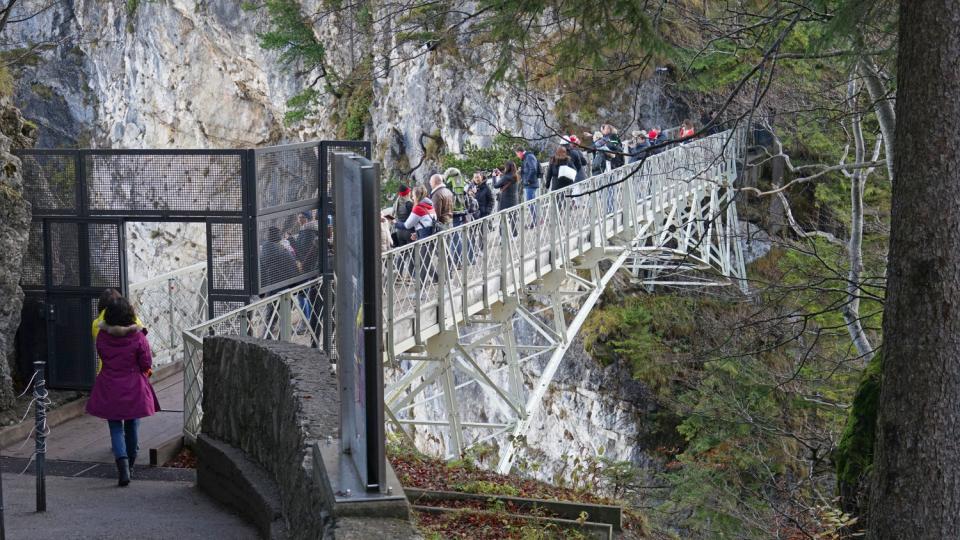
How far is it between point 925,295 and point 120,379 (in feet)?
17.7

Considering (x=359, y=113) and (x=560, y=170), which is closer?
(x=560, y=170)

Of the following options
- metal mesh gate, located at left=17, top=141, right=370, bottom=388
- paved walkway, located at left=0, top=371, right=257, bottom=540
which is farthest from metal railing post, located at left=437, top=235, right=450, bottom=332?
paved walkway, located at left=0, top=371, right=257, bottom=540

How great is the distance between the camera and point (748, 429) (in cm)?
1483

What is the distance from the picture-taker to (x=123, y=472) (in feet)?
24.3

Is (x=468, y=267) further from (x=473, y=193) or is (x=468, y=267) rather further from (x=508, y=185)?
(x=473, y=193)

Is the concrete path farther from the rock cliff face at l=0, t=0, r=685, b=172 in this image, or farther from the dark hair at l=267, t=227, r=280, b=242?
the rock cliff face at l=0, t=0, r=685, b=172

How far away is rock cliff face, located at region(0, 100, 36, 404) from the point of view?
9805mm

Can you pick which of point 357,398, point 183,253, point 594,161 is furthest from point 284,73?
point 357,398

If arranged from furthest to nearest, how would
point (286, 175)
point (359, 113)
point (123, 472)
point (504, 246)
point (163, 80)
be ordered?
point (163, 80) → point (359, 113) → point (504, 246) → point (286, 175) → point (123, 472)

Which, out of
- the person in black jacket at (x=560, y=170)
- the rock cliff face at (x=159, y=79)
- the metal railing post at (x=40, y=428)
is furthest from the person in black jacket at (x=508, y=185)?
the rock cliff face at (x=159, y=79)

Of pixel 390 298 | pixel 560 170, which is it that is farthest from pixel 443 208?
pixel 560 170

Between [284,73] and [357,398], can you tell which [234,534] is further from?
[284,73]

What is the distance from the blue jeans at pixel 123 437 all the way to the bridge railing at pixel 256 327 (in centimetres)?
59

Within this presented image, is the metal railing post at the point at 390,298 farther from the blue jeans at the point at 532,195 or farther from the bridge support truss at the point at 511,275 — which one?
the blue jeans at the point at 532,195
